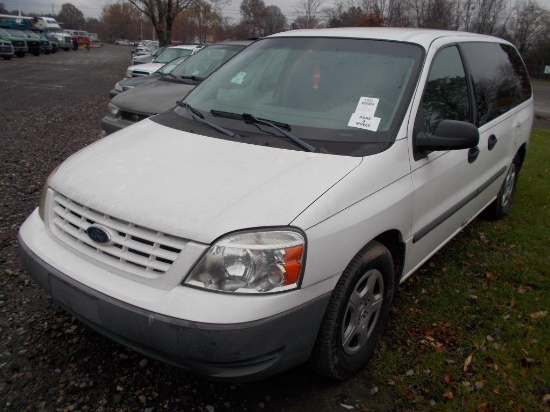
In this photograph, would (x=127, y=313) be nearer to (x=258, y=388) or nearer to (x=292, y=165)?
(x=258, y=388)

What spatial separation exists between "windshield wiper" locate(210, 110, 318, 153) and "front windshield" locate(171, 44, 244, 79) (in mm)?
5460

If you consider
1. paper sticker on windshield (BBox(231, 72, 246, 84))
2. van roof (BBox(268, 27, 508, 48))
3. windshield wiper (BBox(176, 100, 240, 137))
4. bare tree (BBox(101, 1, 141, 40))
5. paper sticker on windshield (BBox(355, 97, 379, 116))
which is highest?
van roof (BBox(268, 27, 508, 48))

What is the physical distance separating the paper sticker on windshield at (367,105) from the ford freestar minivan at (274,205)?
0.01 m

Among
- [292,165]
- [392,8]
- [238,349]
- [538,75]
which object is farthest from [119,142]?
[538,75]

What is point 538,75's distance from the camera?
44.5 m

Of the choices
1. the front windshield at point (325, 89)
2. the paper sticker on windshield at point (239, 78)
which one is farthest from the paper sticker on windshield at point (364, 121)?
the paper sticker on windshield at point (239, 78)

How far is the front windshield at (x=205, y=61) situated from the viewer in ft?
28.1

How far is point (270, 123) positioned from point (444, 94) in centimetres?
127

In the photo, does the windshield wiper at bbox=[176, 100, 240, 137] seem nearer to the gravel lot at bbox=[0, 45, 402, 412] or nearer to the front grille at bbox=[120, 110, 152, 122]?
the gravel lot at bbox=[0, 45, 402, 412]

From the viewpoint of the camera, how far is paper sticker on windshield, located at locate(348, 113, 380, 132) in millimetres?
2906

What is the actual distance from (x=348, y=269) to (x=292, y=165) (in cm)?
60

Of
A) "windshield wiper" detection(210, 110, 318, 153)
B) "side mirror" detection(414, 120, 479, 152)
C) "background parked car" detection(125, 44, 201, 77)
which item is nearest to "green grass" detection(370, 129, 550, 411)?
"side mirror" detection(414, 120, 479, 152)

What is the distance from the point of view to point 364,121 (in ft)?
9.63

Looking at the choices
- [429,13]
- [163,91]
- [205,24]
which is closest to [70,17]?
[205,24]
